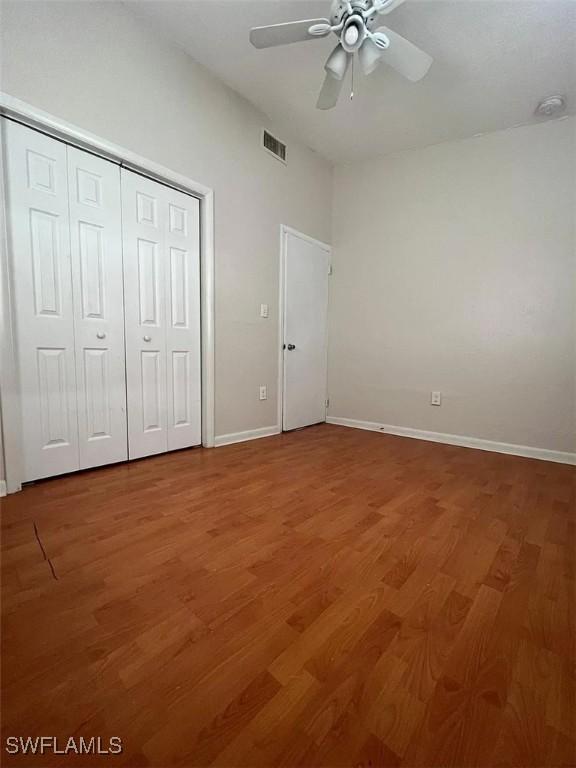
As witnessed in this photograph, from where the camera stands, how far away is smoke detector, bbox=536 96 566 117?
2352mm

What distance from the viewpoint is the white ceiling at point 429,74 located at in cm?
183

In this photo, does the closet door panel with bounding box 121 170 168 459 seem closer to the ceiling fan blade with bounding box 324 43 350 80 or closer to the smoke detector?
the ceiling fan blade with bounding box 324 43 350 80

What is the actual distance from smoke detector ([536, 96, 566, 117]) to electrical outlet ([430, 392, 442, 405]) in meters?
2.22

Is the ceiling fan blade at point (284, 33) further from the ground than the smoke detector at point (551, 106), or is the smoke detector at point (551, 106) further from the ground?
the smoke detector at point (551, 106)

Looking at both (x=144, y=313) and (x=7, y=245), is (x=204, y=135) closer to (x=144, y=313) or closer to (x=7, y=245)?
(x=144, y=313)

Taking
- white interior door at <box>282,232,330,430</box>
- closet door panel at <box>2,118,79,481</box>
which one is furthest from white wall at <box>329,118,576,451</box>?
closet door panel at <box>2,118,79,481</box>

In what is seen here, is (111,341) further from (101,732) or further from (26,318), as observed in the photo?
(101,732)

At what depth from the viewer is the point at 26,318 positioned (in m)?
1.71

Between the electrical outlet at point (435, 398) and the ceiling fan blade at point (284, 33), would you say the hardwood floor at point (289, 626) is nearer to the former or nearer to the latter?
the electrical outlet at point (435, 398)

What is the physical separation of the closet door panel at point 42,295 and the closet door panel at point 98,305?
5cm

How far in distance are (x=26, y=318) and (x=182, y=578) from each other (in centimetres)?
152

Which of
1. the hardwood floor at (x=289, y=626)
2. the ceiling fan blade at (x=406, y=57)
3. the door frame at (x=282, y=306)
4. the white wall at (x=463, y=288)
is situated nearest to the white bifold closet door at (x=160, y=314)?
the hardwood floor at (x=289, y=626)

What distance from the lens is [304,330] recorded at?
3.40 metres

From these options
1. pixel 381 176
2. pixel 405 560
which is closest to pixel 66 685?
pixel 405 560
